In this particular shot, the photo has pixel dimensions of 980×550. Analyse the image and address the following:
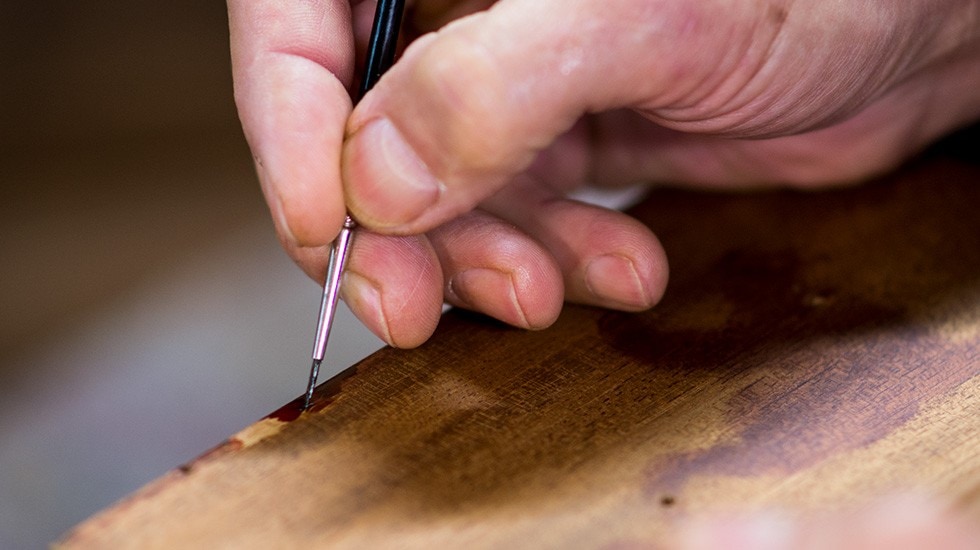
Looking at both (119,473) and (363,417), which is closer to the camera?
(363,417)

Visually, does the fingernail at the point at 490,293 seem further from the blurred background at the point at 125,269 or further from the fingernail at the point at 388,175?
the blurred background at the point at 125,269

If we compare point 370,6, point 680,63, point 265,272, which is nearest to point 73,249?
point 265,272

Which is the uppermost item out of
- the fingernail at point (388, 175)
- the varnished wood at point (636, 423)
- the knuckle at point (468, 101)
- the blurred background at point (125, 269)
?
the knuckle at point (468, 101)

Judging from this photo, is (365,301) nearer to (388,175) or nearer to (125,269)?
(388,175)

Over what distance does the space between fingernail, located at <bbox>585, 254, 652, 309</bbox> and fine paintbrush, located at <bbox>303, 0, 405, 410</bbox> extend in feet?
A: 0.56

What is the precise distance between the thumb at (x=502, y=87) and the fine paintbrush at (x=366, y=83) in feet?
0.15

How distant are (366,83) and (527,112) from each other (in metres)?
0.18

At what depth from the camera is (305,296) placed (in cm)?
173

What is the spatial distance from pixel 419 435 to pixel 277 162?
0.19 m

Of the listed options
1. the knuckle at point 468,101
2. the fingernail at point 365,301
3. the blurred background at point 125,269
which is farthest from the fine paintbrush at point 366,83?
the blurred background at point 125,269

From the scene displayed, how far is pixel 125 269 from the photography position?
1708 millimetres

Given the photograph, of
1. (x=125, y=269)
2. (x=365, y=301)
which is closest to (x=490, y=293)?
(x=365, y=301)

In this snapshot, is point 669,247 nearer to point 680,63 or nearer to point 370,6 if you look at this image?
point 680,63

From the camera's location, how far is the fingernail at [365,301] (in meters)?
0.65
